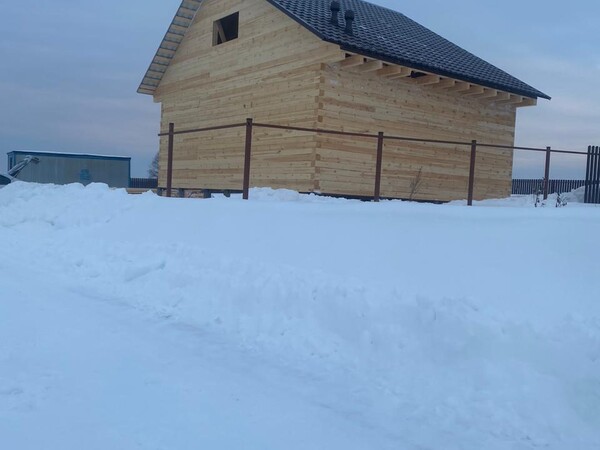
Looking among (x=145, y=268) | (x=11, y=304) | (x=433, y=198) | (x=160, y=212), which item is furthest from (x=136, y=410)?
(x=433, y=198)

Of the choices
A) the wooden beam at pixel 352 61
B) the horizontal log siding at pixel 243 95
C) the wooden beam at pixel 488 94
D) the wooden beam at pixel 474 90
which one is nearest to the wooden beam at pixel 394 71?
the wooden beam at pixel 352 61

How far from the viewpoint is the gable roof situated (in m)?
Answer: 12.4

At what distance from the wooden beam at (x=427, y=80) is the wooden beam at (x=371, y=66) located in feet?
5.54

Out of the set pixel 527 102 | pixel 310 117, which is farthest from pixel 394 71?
pixel 527 102

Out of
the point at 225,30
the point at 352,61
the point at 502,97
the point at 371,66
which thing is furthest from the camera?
the point at 225,30

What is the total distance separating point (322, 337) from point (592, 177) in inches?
438

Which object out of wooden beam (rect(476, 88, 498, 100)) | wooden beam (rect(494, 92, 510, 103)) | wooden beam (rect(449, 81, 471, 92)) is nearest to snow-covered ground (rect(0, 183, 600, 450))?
wooden beam (rect(449, 81, 471, 92))

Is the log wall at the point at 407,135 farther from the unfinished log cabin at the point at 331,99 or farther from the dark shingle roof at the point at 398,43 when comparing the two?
the dark shingle roof at the point at 398,43

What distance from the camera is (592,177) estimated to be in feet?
46.0

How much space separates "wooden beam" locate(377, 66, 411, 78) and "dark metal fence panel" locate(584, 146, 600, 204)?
479 cm

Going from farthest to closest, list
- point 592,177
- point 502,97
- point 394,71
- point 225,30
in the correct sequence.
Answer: point 225,30 < point 502,97 < point 592,177 < point 394,71

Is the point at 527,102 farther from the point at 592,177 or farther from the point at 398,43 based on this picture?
the point at 398,43

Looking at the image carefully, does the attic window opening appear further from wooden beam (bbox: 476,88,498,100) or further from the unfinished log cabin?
wooden beam (bbox: 476,88,498,100)

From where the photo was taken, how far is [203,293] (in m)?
7.07
